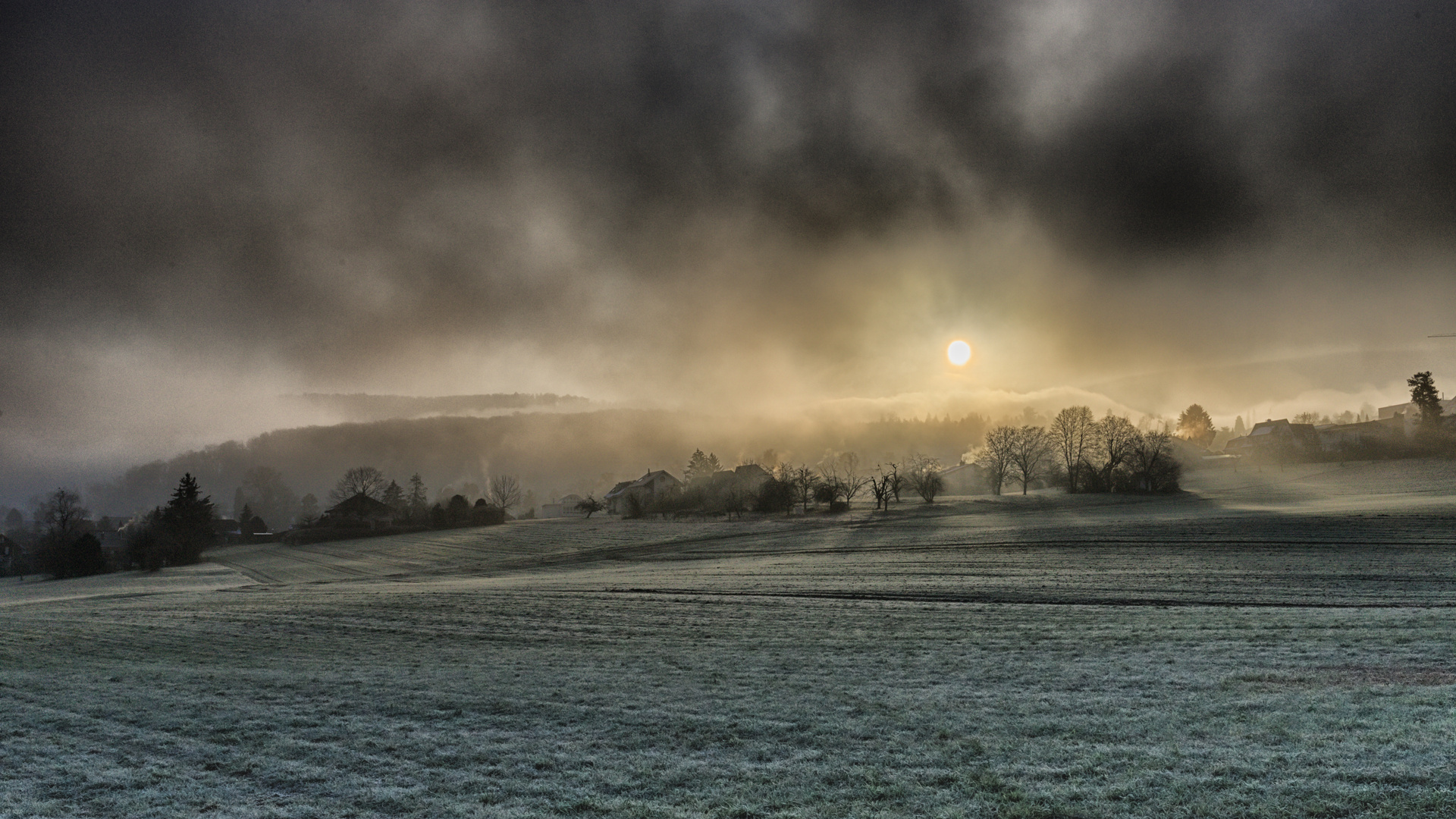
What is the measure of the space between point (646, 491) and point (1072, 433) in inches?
2565

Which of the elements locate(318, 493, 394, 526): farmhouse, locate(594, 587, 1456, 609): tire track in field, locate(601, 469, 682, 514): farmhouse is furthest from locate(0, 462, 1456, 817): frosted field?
locate(601, 469, 682, 514): farmhouse

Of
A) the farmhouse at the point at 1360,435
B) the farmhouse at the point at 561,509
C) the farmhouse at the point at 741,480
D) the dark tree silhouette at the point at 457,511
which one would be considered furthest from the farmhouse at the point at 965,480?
the dark tree silhouette at the point at 457,511

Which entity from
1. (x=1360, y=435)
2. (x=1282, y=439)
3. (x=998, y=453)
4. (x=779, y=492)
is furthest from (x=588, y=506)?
(x=1360, y=435)

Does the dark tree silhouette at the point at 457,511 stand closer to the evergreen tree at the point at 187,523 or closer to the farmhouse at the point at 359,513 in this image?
the farmhouse at the point at 359,513

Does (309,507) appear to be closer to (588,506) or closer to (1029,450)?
(588,506)

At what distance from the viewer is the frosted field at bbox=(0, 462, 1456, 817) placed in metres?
8.34

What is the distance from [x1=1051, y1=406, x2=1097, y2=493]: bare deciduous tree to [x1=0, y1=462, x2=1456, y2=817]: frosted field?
221 feet

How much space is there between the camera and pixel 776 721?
11.0m

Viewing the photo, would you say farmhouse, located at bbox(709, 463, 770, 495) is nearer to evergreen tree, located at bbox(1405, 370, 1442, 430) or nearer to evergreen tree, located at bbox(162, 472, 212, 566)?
evergreen tree, located at bbox(162, 472, 212, 566)

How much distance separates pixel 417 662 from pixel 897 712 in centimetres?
1215

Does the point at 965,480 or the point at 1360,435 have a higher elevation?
the point at 1360,435

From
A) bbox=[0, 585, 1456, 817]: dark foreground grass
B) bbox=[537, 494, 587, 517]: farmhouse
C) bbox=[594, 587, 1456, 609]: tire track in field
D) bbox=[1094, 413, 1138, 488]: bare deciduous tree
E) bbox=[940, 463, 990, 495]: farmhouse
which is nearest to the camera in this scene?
bbox=[0, 585, 1456, 817]: dark foreground grass

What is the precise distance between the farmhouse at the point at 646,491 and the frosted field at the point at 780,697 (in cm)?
7135

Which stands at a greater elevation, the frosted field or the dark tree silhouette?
the dark tree silhouette
